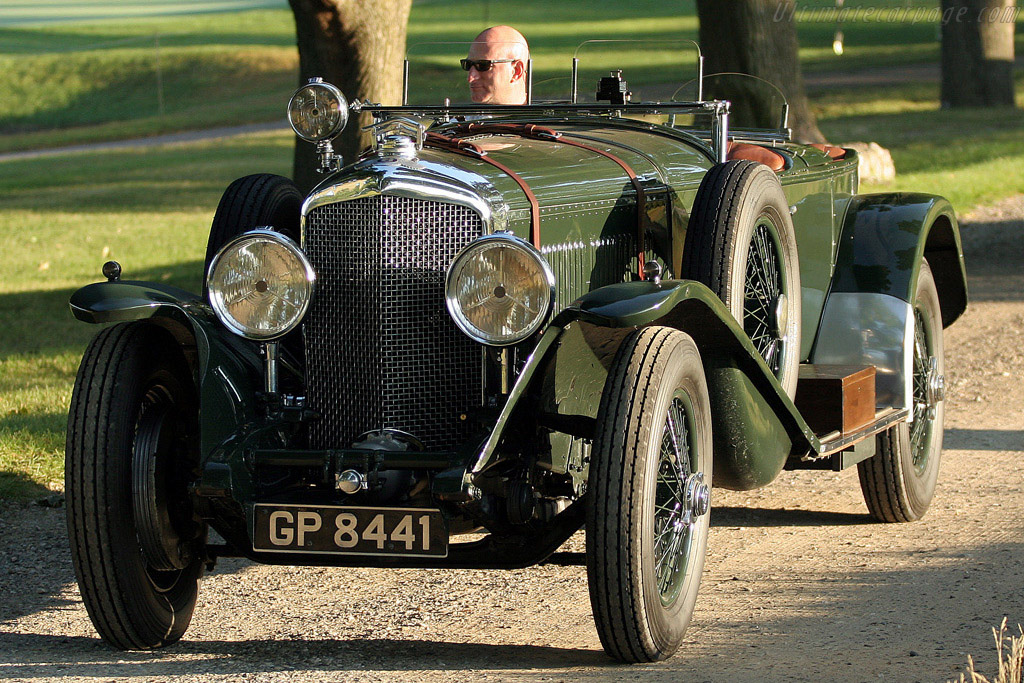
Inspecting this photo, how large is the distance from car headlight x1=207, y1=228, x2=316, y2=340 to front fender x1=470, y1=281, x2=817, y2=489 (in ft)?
2.39

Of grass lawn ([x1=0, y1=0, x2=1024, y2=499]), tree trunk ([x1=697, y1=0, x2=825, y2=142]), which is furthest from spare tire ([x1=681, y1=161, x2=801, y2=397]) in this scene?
tree trunk ([x1=697, y1=0, x2=825, y2=142])

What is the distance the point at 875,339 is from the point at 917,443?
1.94ft

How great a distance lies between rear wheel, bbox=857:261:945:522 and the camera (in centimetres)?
517

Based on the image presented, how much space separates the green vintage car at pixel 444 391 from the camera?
3.58 meters

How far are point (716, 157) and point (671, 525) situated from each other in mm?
1766

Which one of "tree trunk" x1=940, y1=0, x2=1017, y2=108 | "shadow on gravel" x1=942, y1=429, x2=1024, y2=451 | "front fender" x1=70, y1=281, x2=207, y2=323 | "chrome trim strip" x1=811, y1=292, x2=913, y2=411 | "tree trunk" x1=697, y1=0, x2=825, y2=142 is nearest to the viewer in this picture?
"front fender" x1=70, y1=281, x2=207, y2=323

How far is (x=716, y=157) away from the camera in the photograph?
5.05 meters

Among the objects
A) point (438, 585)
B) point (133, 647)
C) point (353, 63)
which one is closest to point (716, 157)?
point (438, 585)

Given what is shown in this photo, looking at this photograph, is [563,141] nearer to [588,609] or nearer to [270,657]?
[588,609]

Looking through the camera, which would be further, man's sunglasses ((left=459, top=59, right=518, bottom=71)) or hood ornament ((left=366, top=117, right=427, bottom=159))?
man's sunglasses ((left=459, top=59, right=518, bottom=71))

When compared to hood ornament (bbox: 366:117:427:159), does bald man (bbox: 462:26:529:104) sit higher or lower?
higher

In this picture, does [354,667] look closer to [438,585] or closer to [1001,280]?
[438,585]

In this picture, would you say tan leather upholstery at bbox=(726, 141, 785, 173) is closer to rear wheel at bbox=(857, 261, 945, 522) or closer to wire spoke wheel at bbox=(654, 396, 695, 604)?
rear wheel at bbox=(857, 261, 945, 522)

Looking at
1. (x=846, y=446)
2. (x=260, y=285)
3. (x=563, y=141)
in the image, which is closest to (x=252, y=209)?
(x=260, y=285)
